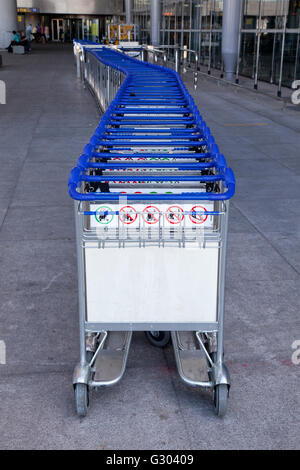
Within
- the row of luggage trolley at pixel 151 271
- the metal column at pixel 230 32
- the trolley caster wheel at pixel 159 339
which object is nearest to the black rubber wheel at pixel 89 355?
the row of luggage trolley at pixel 151 271

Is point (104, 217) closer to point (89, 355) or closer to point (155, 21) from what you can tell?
point (89, 355)

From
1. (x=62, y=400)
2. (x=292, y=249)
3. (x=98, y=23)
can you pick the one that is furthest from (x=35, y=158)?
(x=98, y=23)

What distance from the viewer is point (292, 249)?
578 centimetres

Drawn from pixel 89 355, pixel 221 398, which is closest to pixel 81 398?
pixel 89 355

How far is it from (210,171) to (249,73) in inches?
786

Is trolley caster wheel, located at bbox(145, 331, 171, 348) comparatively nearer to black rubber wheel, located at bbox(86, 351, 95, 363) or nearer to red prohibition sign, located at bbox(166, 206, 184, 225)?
black rubber wheel, located at bbox(86, 351, 95, 363)

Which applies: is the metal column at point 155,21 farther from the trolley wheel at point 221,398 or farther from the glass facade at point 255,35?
the trolley wheel at point 221,398

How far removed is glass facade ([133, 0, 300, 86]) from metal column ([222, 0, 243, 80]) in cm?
68

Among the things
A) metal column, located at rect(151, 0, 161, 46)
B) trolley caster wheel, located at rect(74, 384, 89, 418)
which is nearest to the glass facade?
metal column, located at rect(151, 0, 161, 46)

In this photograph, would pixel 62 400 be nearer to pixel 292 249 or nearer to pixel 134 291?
pixel 134 291

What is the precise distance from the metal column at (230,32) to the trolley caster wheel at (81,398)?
19982mm

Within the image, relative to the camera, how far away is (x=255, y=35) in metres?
20.9
